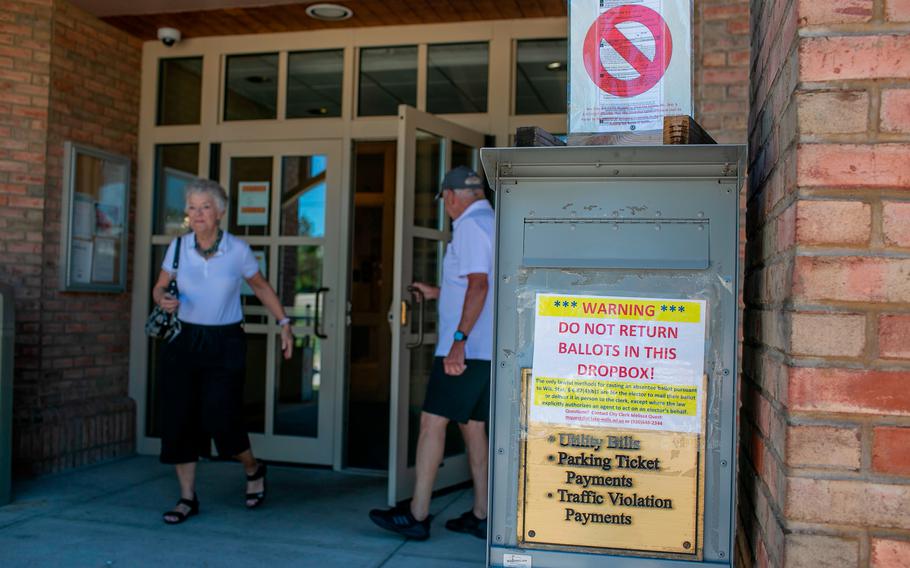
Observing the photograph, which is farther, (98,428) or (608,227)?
(98,428)

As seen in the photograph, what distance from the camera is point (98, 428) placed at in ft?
18.9

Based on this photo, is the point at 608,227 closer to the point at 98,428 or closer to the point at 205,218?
the point at 205,218

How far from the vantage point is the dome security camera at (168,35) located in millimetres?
5852

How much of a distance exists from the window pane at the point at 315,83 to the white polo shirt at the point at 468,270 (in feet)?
7.30

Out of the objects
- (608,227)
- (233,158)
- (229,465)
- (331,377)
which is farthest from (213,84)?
(608,227)

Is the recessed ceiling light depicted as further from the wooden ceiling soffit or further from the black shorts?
the black shorts

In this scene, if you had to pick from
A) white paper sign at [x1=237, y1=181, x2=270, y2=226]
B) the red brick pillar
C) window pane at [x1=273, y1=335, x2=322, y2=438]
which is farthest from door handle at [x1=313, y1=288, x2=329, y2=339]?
the red brick pillar

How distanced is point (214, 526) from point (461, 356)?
169 cm

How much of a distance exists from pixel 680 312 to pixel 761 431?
0.34 meters

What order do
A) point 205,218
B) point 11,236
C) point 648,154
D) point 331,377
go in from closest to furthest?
point 648,154, point 205,218, point 11,236, point 331,377

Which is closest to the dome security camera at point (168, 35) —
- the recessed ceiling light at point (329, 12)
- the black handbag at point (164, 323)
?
the recessed ceiling light at point (329, 12)

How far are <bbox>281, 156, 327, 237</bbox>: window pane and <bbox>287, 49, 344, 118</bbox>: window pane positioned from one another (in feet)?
1.13

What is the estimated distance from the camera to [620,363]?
6.44 ft

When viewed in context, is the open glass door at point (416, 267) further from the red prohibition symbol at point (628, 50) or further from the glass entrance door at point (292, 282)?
the red prohibition symbol at point (628, 50)
